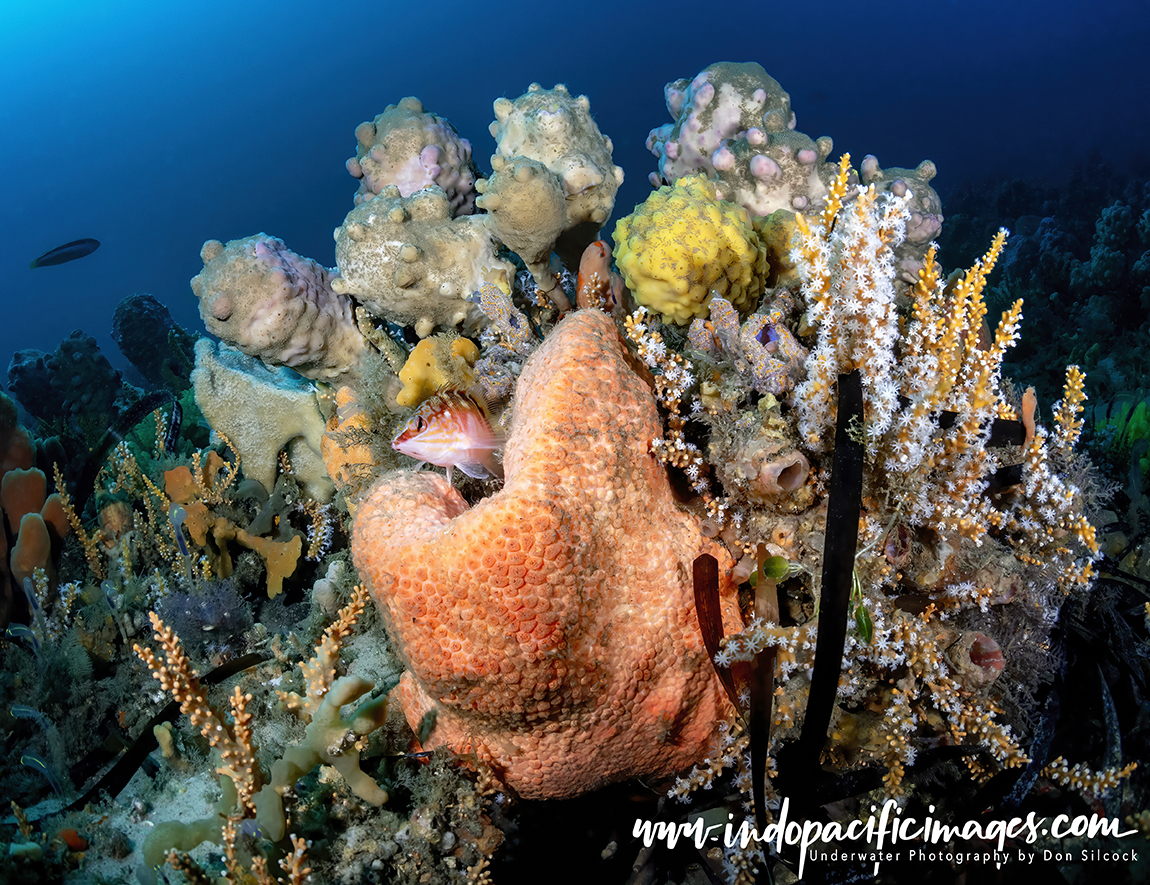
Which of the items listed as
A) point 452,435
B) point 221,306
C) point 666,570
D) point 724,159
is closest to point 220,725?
point 452,435

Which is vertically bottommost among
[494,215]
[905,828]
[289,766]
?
[905,828]

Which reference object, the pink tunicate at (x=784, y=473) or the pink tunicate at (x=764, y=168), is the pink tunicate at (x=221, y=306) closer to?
the pink tunicate at (x=784, y=473)

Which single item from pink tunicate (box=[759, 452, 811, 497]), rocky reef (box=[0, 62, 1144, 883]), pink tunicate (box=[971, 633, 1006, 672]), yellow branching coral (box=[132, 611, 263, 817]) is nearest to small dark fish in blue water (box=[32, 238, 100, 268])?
rocky reef (box=[0, 62, 1144, 883])

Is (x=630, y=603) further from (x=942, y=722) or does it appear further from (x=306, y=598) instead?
(x=306, y=598)

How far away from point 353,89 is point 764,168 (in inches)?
4494

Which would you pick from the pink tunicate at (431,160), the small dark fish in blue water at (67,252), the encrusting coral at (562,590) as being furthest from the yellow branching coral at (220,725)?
the small dark fish in blue water at (67,252)

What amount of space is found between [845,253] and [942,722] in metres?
1.79

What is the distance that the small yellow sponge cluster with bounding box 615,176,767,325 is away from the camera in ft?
7.67

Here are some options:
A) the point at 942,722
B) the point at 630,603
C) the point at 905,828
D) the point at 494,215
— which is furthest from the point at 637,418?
the point at 905,828

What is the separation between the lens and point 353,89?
9425 cm

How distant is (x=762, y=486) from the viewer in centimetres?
193

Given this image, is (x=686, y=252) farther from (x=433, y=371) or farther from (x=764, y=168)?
(x=764, y=168)

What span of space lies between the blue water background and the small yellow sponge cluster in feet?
188

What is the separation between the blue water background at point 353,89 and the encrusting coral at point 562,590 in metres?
58.0
